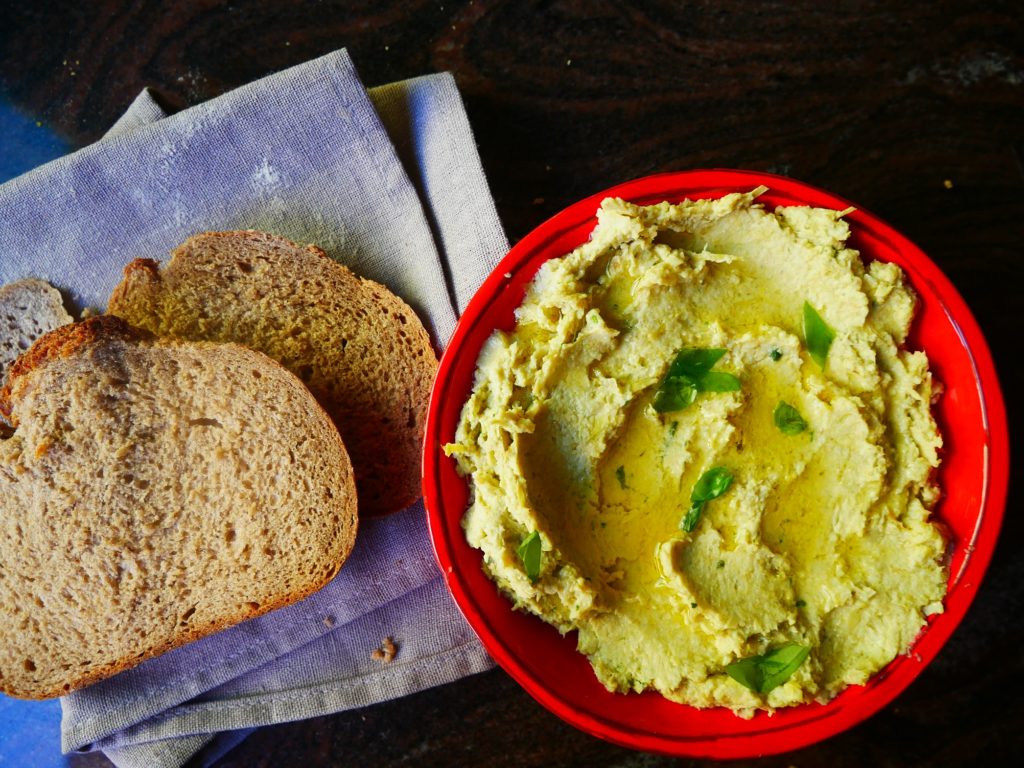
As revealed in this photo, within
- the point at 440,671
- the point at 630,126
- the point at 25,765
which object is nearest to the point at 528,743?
the point at 440,671

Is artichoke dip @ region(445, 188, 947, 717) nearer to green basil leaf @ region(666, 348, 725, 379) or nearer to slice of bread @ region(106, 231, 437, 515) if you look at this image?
green basil leaf @ region(666, 348, 725, 379)

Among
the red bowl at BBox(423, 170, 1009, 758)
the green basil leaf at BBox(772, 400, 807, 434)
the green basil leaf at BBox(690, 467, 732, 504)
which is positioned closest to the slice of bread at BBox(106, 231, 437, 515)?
the red bowl at BBox(423, 170, 1009, 758)

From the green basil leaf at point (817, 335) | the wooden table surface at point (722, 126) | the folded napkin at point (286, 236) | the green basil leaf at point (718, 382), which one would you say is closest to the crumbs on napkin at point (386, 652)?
the folded napkin at point (286, 236)

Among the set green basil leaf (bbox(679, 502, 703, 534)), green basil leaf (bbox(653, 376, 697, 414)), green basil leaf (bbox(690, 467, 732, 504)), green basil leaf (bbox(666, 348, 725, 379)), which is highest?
green basil leaf (bbox(666, 348, 725, 379))

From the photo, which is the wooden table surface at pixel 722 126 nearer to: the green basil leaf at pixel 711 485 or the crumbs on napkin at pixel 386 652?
the crumbs on napkin at pixel 386 652

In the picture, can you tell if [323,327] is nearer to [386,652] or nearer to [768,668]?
[386,652]

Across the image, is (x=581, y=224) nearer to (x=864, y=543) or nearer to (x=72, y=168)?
(x=864, y=543)
